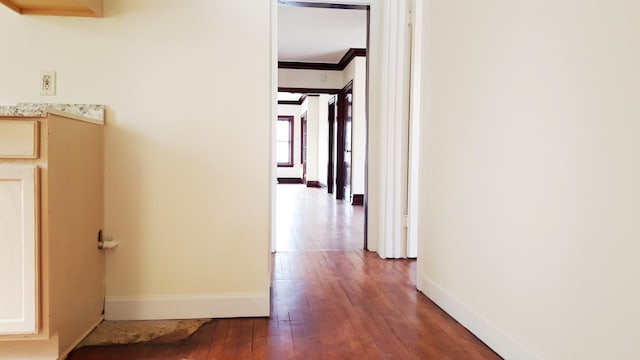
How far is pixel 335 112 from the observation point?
27.8ft

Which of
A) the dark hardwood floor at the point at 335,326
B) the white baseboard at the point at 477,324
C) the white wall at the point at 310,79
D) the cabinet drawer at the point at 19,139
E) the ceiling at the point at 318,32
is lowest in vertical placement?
the dark hardwood floor at the point at 335,326

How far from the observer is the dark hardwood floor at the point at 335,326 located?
1.72 m

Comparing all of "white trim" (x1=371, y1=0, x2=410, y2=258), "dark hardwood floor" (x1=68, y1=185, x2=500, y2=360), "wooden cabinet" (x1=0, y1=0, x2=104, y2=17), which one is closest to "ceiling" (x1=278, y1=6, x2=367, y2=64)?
"white trim" (x1=371, y1=0, x2=410, y2=258)

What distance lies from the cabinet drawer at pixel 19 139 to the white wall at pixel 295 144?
1214 centimetres

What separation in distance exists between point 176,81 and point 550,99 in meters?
1.55

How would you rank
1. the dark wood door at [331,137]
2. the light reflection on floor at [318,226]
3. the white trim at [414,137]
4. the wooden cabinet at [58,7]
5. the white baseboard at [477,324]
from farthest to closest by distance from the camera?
1. the dark wood door at [331,137]
2. the light reflection on floor at [318,226]
3. the white trim at [414,137]
4. the wooden cabinet at [58,7]
5. the white baseboard at [477,324]

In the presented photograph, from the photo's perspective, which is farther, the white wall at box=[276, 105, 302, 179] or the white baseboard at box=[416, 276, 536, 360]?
the white wall at box=[276, 105, 302, 179]

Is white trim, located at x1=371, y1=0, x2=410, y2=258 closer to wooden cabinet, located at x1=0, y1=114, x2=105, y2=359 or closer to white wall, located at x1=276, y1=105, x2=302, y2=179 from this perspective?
wooden cabinet, located at x1=0, y1=114, x2=105, y2=359

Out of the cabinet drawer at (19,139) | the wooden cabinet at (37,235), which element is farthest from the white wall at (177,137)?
the cabinet drawer at (19,139)

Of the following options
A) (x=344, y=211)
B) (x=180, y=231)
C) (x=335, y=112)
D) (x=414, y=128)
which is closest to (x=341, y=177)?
(x=335, y=112)

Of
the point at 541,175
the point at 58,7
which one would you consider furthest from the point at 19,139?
the point at 541,175

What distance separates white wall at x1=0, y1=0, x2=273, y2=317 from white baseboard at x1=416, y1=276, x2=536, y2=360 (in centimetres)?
91

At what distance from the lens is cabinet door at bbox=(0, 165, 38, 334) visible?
57.5 inches

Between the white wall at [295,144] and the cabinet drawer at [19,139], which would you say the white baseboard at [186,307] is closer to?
the cabinet drawer at [19,139]
